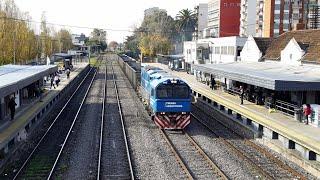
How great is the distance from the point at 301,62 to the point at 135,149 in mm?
18506

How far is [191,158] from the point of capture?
67.3 ft

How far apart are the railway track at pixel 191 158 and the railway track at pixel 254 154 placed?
5.69ft

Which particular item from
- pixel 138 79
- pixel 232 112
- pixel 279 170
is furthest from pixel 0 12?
pixel 279 170

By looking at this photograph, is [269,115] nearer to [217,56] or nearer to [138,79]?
[138,79]

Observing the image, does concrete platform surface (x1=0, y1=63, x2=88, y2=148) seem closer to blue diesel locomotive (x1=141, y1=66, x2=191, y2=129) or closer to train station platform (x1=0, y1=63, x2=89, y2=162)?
train station platform (x1=0, y1=63, x2=89, y2=162)

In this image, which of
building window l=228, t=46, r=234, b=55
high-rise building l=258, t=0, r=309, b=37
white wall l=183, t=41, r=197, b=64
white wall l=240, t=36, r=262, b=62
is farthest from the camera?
white wall l=183, t=41, r=197, b=64

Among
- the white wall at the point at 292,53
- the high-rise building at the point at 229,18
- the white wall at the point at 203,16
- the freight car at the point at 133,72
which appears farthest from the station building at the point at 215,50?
the white wall at the point at 203,16

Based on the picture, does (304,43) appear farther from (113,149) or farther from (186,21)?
(186,21)

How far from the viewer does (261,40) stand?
153 ft

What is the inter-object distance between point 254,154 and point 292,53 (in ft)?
56.5

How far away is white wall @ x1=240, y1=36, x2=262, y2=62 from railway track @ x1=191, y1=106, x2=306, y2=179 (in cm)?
1751

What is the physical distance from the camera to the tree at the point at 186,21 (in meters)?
142

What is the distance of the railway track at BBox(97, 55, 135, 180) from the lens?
17.9 meters

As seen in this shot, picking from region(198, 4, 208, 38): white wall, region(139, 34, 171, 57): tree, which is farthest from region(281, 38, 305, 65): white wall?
region(198, 4, 208, 38): white wall
